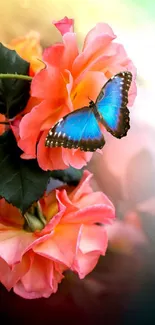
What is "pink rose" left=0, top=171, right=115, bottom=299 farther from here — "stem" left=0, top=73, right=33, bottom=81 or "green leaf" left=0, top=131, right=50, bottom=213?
"stem" left=0, top=73, right=33, bottom=81

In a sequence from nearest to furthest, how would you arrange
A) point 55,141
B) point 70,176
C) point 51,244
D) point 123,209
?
point 55,141 < point 51,244 < point 70,176 < point 123,209

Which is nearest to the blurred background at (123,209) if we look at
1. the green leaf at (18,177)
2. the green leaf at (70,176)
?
the green leaf at (70,176)

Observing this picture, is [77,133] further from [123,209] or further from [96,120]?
[123,209]

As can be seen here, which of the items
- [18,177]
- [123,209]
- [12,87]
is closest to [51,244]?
[18,177]

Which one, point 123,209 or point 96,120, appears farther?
point 123,209

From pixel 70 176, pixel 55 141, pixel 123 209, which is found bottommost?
pixel 123 209

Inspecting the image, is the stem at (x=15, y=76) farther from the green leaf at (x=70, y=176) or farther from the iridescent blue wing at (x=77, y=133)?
the green leaf at (x=70, y=176)

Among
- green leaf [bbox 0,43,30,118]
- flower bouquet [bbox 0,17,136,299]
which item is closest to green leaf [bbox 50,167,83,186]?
flower bouquet [bbox 0,17,136,299]
